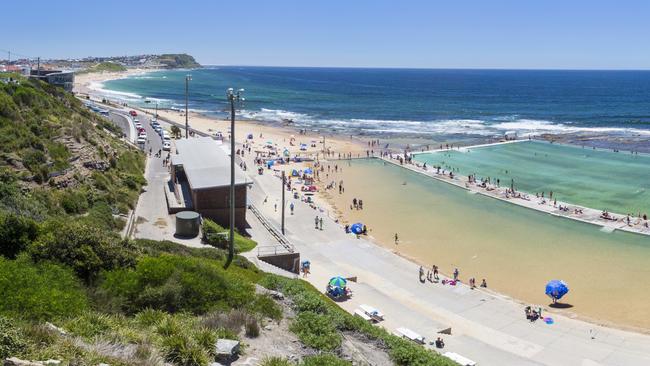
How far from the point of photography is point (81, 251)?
482 inches

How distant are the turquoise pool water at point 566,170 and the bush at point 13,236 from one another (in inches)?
1579

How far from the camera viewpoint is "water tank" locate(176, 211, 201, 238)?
23812mm

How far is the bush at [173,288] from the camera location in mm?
11320

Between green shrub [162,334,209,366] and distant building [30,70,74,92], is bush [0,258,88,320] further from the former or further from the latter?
Result: distant building [30,70,74,92]

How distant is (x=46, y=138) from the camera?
87.7 ft

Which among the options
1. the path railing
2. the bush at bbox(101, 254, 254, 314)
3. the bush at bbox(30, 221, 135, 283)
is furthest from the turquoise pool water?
the bush at bbox(30, 221, 135, 283)

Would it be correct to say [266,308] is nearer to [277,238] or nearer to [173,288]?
[173,288]

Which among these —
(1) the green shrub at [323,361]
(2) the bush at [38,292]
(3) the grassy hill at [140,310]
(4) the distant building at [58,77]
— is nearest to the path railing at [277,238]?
(3) the grassy hill at [140,310]

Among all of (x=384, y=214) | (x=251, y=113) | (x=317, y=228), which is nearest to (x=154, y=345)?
(x=317, y=228)

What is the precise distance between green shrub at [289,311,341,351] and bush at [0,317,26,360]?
5233mm

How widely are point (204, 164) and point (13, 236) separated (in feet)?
57.0

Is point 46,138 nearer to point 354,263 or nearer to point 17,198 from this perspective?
point 17,198

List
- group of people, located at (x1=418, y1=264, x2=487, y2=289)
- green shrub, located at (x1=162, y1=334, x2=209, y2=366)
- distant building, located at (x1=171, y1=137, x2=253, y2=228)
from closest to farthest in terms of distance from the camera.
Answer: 1. green shrub, located at (x1=162, y1=334, x2=209, y2=366)
2. group of people, located at (x1=418, y1=264, x2=487, y2=289)
3. distant building, located at (x1=171, y1=137, x2=253, y2=228)

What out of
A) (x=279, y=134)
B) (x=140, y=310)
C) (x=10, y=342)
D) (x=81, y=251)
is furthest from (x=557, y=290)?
(x=279, y=134)
